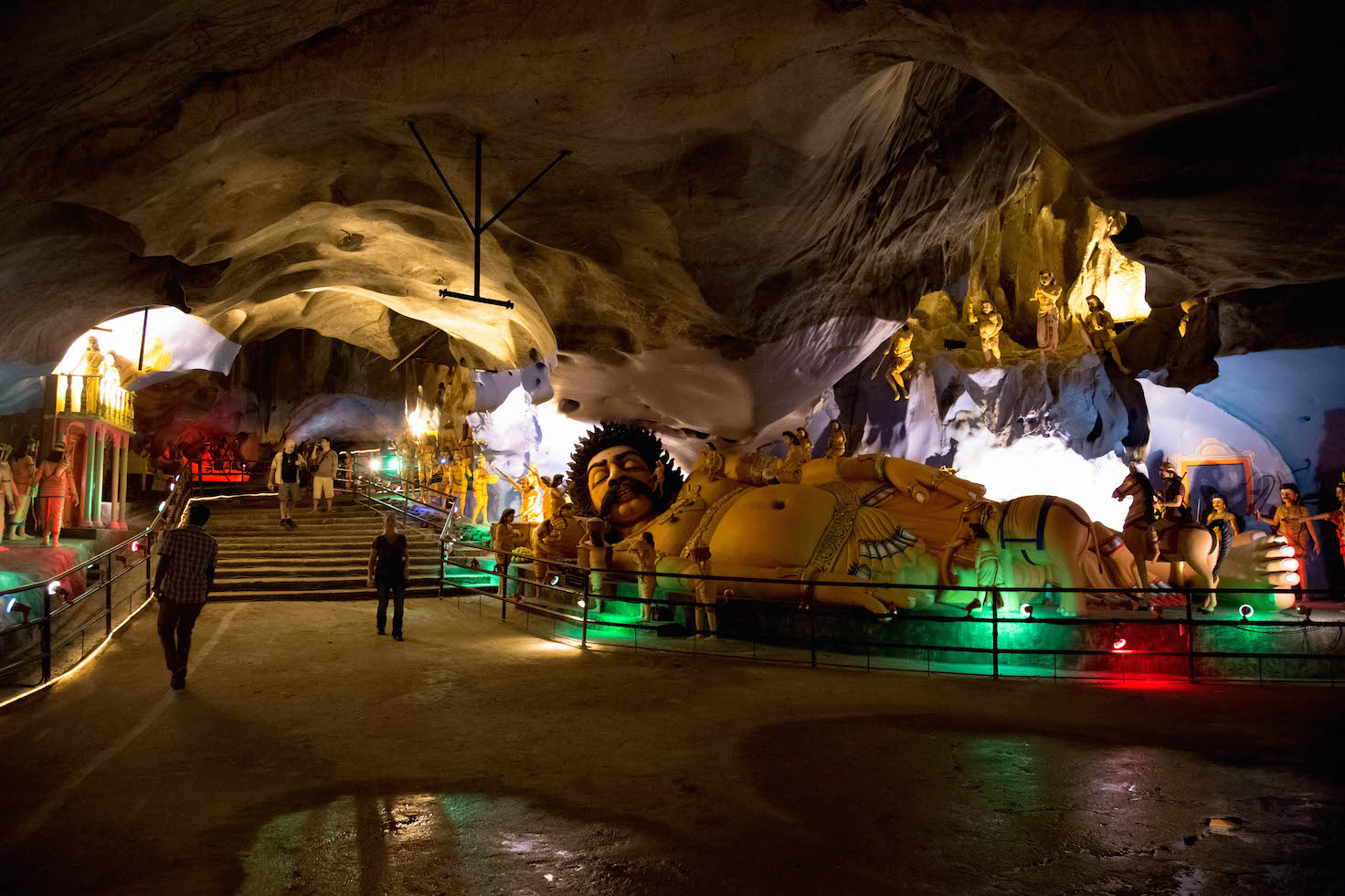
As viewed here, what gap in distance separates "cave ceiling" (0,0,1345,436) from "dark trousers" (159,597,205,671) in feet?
12.0

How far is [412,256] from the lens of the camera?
1426 cm

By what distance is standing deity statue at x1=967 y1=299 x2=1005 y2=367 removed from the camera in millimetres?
20766

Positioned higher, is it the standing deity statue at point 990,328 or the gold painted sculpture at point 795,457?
the standing deity statue at point 990,328

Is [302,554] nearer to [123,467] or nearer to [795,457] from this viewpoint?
[123,467]

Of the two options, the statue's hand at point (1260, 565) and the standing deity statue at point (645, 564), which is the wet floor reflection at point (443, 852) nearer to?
the standing deity statue at point (645, 564)

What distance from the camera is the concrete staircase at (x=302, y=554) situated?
12.7 m

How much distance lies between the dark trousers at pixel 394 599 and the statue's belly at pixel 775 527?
3.69m

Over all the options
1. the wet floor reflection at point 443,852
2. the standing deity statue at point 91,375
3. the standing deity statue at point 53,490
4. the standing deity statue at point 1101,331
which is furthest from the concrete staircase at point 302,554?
the standing deity statue at point 1101,331

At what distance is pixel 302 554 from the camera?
14289mm

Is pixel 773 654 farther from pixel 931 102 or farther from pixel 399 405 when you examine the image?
pixel 399 405

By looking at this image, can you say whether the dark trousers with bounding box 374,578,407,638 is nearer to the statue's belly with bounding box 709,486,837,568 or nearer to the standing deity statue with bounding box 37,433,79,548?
the statue's belly with bounding box 709,486,837,568

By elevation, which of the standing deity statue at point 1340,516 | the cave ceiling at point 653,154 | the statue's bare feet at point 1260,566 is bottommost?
the statue's bare feet at point 1260,566

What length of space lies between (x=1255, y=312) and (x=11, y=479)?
20320 millimetres

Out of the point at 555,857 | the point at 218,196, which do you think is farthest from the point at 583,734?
the point at 218,196
